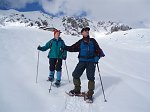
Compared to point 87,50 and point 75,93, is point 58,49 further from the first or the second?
point 75,93

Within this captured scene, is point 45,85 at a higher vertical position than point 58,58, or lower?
lower

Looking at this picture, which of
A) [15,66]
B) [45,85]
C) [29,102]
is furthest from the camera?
[15,66]

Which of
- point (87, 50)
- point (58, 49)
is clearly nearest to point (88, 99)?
point (87, 50)

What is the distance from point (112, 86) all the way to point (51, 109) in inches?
130

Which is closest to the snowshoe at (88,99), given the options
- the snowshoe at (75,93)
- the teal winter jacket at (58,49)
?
the snowshoe at (75,93)

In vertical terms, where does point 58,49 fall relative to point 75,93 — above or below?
above

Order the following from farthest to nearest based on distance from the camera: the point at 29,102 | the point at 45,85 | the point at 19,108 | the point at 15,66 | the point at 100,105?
the point at 15,66
the point at 45,85
the point at 100,105
the point at 29,102
the point at 19,108

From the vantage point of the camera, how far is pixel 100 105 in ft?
26.1

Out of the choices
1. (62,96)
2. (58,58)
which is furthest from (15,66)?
(62,96)

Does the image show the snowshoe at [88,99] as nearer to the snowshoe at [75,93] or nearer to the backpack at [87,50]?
the snowshoe at [75,93]

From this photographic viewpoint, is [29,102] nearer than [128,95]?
Yes

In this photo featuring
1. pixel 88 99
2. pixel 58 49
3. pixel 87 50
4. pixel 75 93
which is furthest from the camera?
pixel 58 49

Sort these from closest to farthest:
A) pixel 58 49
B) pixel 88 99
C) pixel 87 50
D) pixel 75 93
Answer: pixel 88 99, pixel 87 50, pixel 75 93, pixel 58 49

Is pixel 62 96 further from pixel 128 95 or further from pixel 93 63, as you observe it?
pixel 128 95
